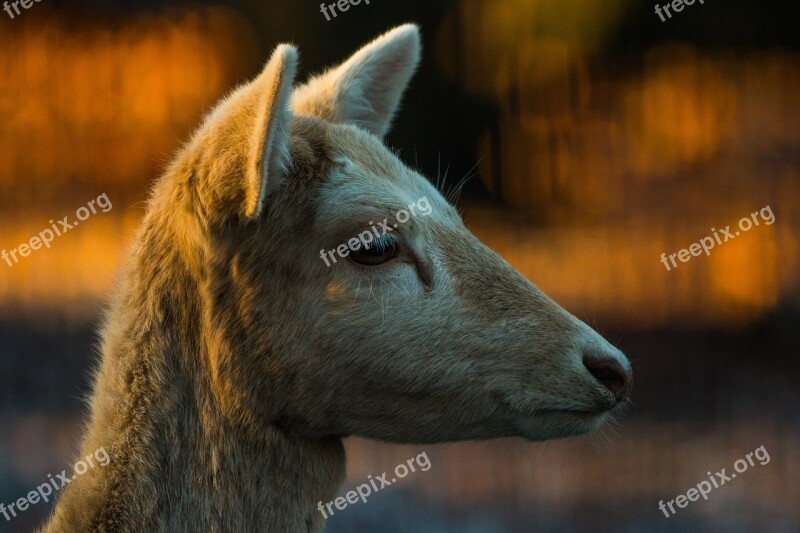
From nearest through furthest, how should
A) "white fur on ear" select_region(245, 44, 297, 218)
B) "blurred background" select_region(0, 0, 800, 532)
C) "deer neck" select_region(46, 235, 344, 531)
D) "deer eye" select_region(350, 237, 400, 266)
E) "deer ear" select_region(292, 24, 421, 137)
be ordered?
1. "white fur on ear" select_region(245, 44, 297, 218)
2. "deer neck" select_region(46, 235, 344, 531)
3. "deer eye" select_region(350, 237, 400, 266)
4. "deer ear" select_region(292, 24, 421, 137)
5. "blurred background" select_region(0, 0, 800, 532)

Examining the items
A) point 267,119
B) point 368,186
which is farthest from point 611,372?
point 267,119

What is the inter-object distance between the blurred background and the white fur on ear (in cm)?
461

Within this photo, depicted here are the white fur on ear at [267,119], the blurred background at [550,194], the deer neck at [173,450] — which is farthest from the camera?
the blurred background at [550,194]

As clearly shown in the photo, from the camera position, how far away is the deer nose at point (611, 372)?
2.88 meters

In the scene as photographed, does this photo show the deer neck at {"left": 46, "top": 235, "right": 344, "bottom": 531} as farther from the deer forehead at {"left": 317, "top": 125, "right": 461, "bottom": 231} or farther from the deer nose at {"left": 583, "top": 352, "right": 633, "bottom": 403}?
the deer nose at {"left": 583, "top": 352, "right": 633, "bottom": 403}

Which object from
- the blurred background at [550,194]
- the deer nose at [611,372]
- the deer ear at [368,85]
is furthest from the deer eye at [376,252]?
the blurred background at [550,194]

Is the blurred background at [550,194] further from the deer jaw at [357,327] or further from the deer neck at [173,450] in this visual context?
the deer neck at [173,450]

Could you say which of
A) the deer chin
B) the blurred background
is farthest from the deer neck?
the blurred background

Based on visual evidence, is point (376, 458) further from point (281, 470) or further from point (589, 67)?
point (281, 470)

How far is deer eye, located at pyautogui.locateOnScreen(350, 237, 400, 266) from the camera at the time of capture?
9.63 ft

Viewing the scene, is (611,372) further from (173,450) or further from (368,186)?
(173,450)

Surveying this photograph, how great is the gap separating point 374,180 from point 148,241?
732mm

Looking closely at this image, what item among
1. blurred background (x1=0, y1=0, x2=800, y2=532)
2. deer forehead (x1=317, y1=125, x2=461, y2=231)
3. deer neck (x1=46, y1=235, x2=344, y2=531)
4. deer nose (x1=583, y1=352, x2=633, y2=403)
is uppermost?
deer forehead (x1=317, y1=125, x2=461, y2=231)

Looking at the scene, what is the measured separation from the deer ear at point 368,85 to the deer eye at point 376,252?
86cm
